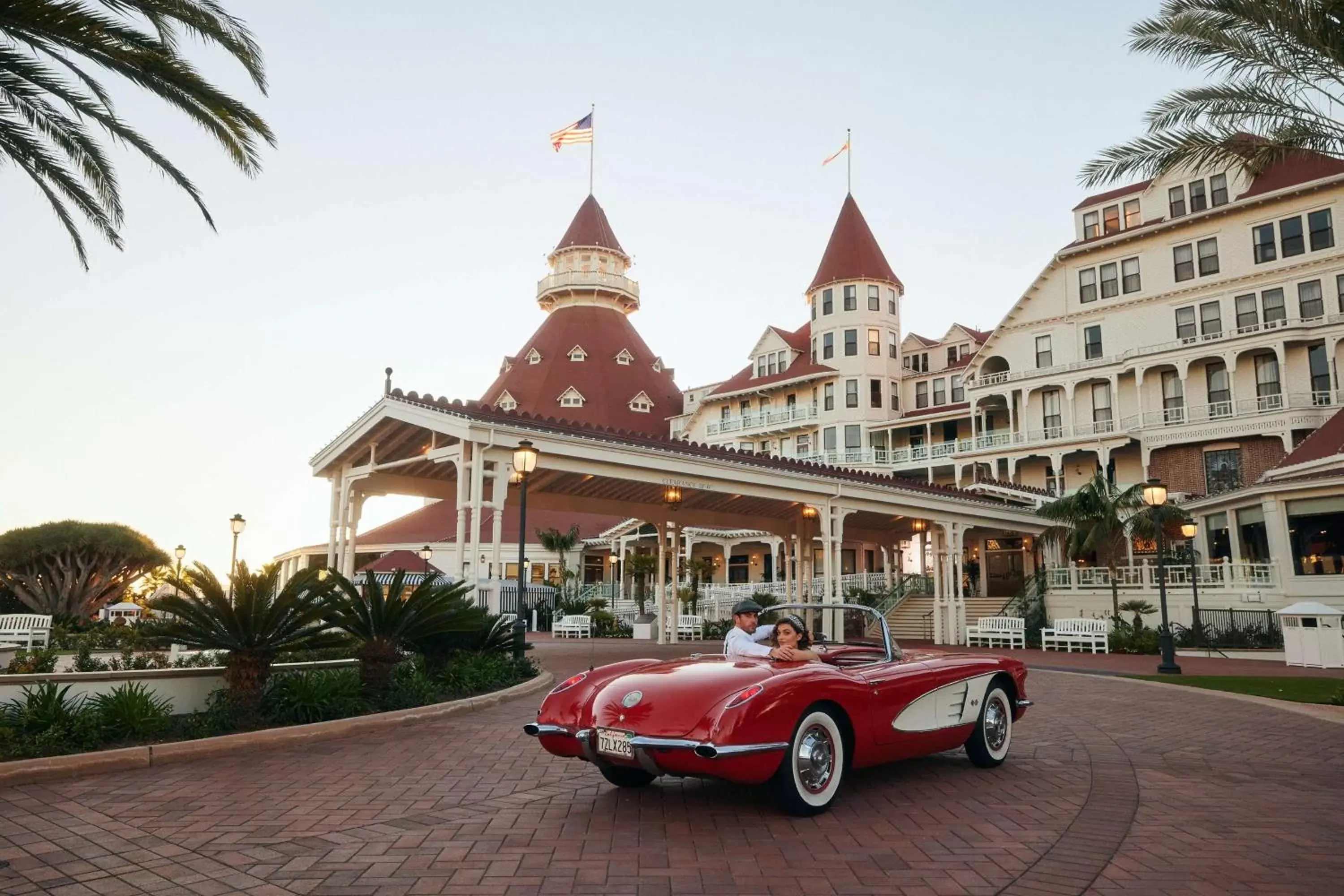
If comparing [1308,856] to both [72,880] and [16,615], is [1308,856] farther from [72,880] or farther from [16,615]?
[16,615]

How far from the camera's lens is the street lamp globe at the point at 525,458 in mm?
13414

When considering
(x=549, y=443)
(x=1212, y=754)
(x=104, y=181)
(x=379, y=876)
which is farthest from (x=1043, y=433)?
(x=379, y=876)

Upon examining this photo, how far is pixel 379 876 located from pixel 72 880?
4.82ft

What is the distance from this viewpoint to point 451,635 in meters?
11.9

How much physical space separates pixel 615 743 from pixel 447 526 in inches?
1871

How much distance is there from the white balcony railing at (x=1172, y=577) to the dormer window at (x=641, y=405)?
112 ft

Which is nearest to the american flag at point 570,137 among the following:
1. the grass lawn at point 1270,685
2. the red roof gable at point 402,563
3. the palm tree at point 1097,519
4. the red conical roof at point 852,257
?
the red conical roof at point 852,257

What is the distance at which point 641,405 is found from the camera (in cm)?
6084

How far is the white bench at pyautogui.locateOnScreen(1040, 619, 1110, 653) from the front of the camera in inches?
932

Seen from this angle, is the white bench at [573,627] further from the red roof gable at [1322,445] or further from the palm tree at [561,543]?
the red roof gable at [1322,445]

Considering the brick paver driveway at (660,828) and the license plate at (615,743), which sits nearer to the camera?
the brick paver driveway at (660,828)

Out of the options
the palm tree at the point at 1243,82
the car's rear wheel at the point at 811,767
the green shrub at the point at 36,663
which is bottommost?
the car's rear wheel at the point at 811,767

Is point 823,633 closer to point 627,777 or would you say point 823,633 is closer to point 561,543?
point 627,777

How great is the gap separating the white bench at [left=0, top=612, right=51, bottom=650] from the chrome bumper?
1526cm
